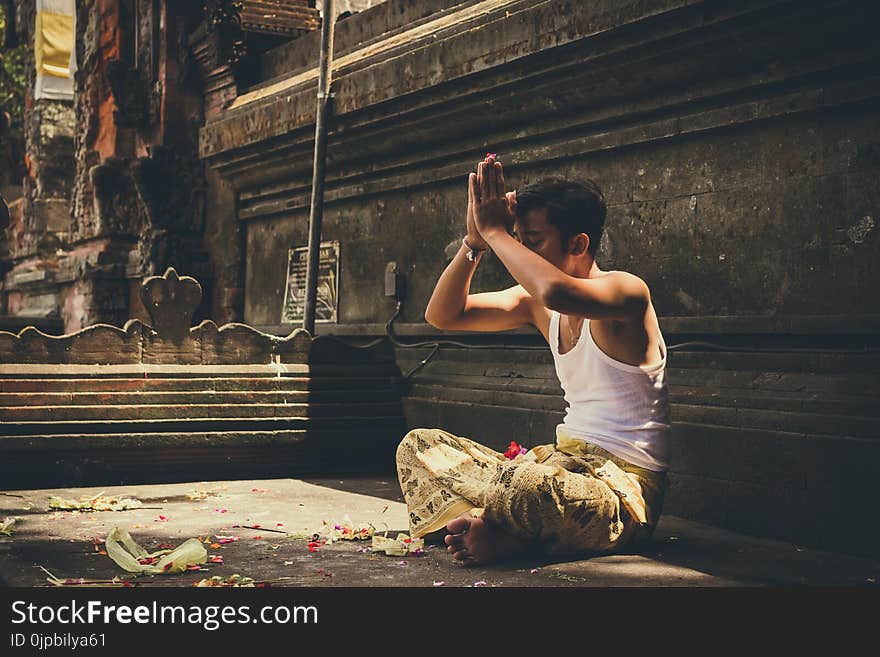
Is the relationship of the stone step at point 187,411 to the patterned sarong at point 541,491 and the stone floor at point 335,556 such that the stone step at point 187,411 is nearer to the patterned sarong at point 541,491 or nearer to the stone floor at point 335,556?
the stone floor at point 335,556

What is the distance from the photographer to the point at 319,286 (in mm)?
8977

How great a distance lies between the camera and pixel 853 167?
4855 millimetres

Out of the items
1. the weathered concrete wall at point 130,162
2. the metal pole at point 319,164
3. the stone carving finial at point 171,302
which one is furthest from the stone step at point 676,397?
the weathered concrete wall at point 130,162

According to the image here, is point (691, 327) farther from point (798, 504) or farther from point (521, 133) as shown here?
point (521, 133)

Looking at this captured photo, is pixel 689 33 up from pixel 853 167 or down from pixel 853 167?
up

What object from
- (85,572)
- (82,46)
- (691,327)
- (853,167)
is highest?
(82,46)

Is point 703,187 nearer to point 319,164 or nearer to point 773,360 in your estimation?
point 773,360

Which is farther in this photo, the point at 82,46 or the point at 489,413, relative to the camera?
the point at 82,46

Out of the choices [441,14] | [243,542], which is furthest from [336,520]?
[441,14]

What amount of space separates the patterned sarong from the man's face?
0.68 meters

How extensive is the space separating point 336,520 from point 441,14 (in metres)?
4.00

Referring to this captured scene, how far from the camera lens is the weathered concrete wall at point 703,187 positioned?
4.79 metres

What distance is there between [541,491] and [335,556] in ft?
3.04

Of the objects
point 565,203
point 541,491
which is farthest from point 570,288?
point 541,491
